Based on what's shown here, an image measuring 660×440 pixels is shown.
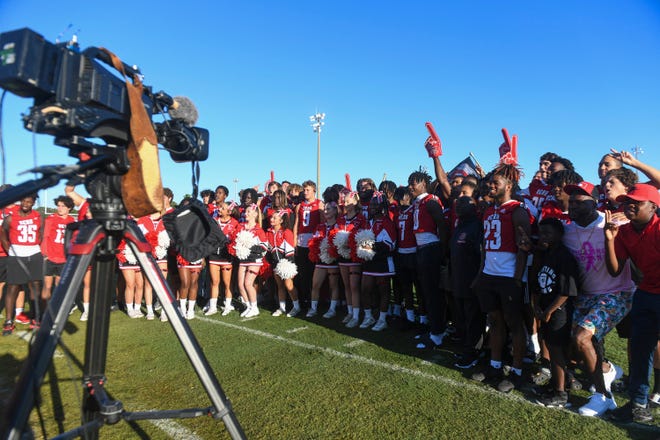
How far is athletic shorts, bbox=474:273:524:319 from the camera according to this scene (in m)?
4.15

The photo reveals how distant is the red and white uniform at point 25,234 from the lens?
7.00 meters

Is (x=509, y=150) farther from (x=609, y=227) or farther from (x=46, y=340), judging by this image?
(x=46, y=340)

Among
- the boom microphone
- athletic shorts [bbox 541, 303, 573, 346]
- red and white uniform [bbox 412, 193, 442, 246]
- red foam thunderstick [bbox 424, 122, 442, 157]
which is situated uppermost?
red foam thunderstick [bbox 424, 122, 442, 157]

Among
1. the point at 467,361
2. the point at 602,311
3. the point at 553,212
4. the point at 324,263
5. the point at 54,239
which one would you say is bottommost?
the point at 467,361

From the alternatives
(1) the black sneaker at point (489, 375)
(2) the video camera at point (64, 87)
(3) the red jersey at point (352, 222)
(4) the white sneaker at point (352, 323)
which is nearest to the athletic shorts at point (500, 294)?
(1) the black sneaker at point (489, 375)

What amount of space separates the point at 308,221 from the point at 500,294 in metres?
4.56

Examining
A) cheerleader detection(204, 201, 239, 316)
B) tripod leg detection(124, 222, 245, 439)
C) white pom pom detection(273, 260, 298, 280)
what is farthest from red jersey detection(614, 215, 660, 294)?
cheerleader detection(204, 201, 239, 316)

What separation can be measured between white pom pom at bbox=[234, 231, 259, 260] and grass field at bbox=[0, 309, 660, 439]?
5.94 feet

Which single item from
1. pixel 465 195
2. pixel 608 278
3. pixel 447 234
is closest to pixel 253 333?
pixel 447 234

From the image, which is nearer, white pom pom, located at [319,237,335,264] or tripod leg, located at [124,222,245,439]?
tripod leg, located at [124,222,245,439]

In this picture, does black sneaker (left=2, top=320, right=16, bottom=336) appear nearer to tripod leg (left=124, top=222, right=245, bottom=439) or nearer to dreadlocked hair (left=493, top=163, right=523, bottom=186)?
tripod leg (left=124, top=222, right=245, bottom=439)

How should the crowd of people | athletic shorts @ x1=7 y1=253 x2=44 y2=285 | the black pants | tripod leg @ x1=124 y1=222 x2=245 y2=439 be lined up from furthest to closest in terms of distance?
athletic shorts @ x1=7 y1=253 x2=44 y2=285 → the black pants → the crowd of people → tripod leg @ x1=124 y1=222 x2=245 y2=439

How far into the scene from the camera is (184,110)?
2.28 m

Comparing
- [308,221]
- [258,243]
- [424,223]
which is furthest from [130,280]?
[424,223]
